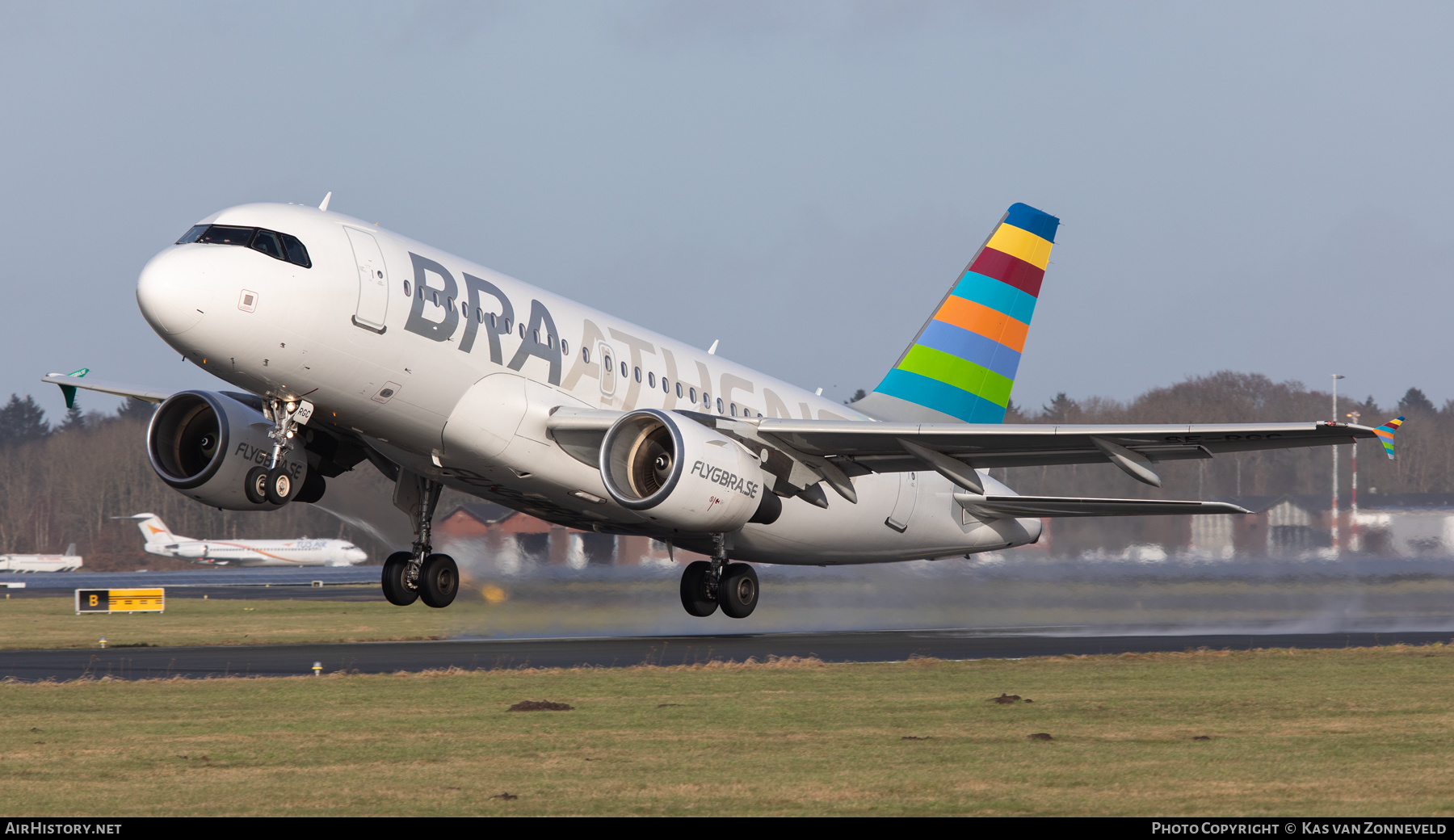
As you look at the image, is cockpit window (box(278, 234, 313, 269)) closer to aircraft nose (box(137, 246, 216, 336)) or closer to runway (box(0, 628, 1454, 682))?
aircraft nose (box(137, 246, 216, 336))

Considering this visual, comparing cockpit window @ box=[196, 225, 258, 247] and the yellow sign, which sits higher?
cockpit window @ box=[196, 225, 258, 247]

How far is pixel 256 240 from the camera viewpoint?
2036cm

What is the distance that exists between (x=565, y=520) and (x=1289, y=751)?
634 inches

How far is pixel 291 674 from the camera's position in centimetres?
2256

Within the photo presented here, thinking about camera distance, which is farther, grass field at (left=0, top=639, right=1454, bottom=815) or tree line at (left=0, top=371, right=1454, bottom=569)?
tree line at (left=0, top=371, right=1454, bottom=569)

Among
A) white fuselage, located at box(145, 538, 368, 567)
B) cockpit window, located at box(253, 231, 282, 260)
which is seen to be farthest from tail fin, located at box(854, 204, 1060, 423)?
white fuselage, located at box(145, 538, 368, 567)

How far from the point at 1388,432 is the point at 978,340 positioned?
53.8ft

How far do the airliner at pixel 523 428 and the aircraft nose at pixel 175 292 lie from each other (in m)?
0.03

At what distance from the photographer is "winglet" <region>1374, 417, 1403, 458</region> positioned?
716 inches

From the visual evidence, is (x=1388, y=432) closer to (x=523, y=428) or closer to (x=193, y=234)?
(x=523, y=428)

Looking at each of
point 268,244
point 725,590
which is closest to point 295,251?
point 268,244

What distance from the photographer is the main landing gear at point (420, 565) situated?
1054 inches

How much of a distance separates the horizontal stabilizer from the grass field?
528 cm
